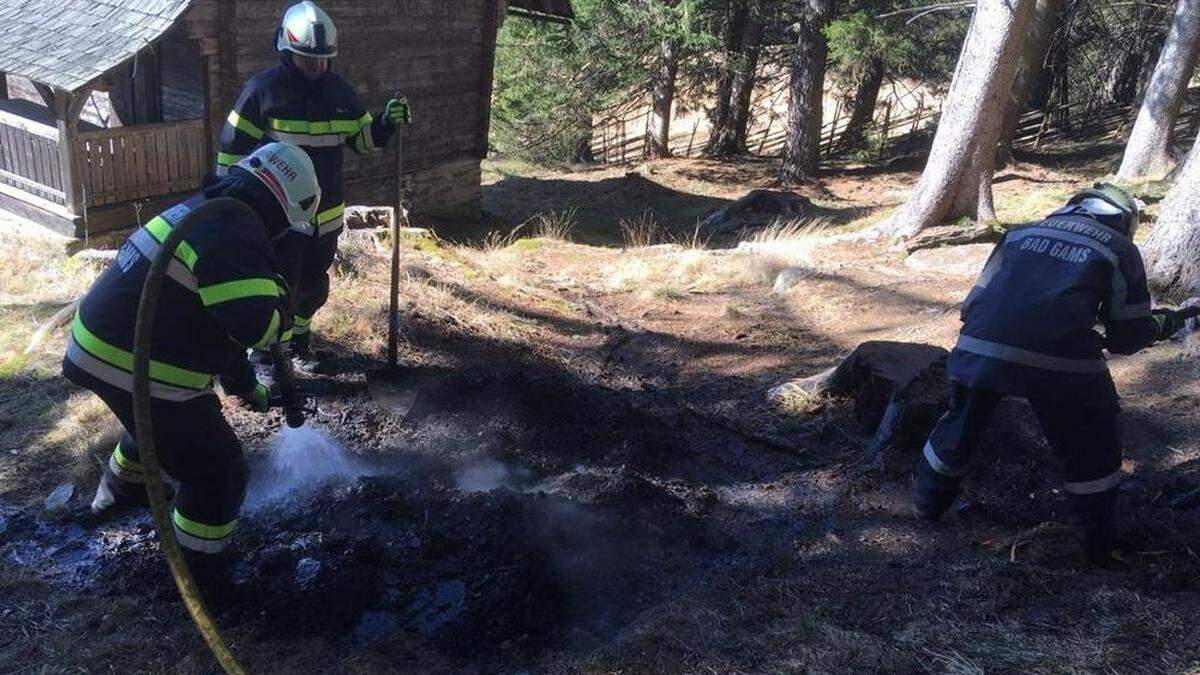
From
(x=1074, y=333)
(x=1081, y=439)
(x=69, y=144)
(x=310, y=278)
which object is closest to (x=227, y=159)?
(x=310, y=278)

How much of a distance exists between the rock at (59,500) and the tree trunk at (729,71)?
52.7 feet

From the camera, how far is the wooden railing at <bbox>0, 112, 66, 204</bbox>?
9953mm

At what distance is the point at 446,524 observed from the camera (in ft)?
15.5

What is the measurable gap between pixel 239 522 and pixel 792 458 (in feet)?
10.0

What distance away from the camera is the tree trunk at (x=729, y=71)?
1912 cm

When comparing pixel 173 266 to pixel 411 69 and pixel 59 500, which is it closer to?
pixel 59 500

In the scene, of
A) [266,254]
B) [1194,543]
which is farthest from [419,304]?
[1194,543]

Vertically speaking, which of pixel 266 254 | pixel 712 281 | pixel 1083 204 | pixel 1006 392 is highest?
pixel 1083 204

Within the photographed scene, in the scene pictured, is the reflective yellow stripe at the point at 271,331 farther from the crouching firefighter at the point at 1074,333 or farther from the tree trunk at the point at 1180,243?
the tree trunk at the point at 1180,243

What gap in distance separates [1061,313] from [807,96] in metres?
15.0

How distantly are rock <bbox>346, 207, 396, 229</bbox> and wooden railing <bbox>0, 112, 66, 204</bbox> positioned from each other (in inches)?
116

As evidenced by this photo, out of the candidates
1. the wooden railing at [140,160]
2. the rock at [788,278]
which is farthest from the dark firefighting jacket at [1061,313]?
the wooden railing at [140,160]

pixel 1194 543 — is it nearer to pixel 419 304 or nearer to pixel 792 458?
pixel 792 458

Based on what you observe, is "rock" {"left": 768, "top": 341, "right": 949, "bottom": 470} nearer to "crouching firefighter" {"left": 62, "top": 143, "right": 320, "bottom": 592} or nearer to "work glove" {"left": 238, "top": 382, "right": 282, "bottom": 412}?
"work glove" {"left": 238, "top": 382, "right": 282, "bottom": 412}
